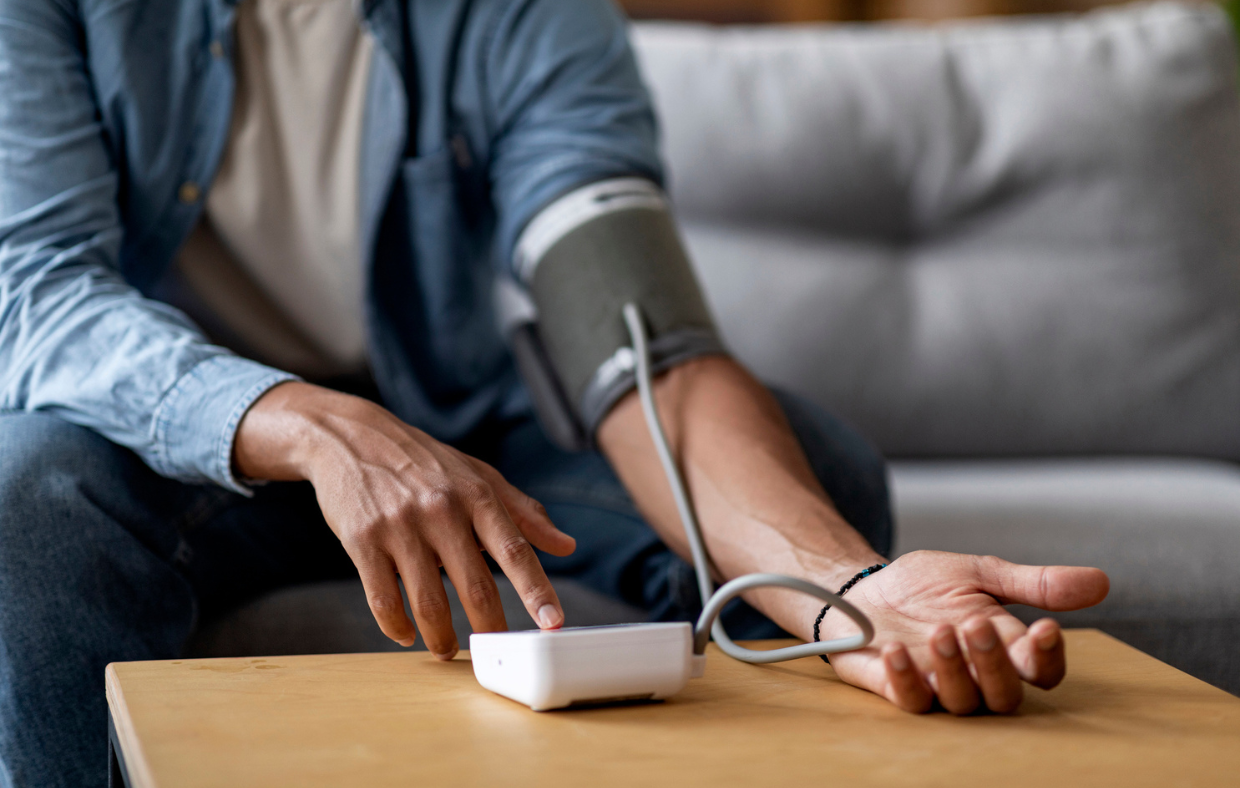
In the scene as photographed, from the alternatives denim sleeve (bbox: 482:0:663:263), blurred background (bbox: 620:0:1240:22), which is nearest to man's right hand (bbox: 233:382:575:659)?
denim sleeve (bbox: 482:0:663:263)

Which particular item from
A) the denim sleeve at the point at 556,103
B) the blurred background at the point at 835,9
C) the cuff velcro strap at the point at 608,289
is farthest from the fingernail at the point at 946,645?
the blurred background at the point at 835,9

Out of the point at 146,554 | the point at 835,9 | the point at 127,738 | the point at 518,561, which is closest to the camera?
the point at 127,738

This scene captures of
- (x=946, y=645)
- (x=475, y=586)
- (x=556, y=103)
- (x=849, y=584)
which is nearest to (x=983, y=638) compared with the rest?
(x=946, y=645)

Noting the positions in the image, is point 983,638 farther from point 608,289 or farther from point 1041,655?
point 608,289

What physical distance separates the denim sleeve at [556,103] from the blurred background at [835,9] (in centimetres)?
165

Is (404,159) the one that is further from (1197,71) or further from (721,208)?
(1197,71)

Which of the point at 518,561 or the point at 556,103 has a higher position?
the point at 556,103

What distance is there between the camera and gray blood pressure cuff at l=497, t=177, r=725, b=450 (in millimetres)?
736

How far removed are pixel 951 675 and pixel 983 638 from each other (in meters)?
0.02

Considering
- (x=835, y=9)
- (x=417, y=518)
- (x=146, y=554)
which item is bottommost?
(x=146, y=554)

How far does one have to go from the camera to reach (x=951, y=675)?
41 cm

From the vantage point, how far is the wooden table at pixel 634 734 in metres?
0.34

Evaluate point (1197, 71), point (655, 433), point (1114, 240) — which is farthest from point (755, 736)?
point (1197, 71)

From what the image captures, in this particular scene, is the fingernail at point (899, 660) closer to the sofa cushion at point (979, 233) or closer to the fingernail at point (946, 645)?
the fingernail at point (946, 645)
